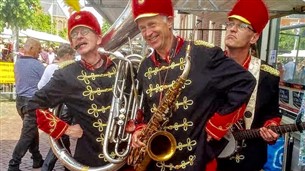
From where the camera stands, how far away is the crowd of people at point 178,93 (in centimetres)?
218

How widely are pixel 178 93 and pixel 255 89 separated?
638 mm

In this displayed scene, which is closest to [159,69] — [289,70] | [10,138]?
[289,70]

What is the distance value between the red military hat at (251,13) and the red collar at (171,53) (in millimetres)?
439

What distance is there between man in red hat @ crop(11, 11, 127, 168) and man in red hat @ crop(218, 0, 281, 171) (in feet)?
2.66

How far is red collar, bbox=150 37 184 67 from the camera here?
7.44 feet

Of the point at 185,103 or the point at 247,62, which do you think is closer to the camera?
the point at 185,103

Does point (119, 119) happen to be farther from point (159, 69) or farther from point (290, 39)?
point (290, 39)

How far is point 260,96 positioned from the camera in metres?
2.57

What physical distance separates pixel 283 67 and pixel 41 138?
4.80 metres

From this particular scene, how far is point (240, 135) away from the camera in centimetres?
257

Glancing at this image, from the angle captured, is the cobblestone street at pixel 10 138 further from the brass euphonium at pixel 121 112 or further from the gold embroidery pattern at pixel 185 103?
the gold embroidery pattern at pixel 185 103

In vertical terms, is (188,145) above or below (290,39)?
below

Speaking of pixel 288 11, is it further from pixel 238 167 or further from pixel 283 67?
pixel 238 167

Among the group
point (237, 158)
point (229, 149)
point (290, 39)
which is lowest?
point (237, 158)
